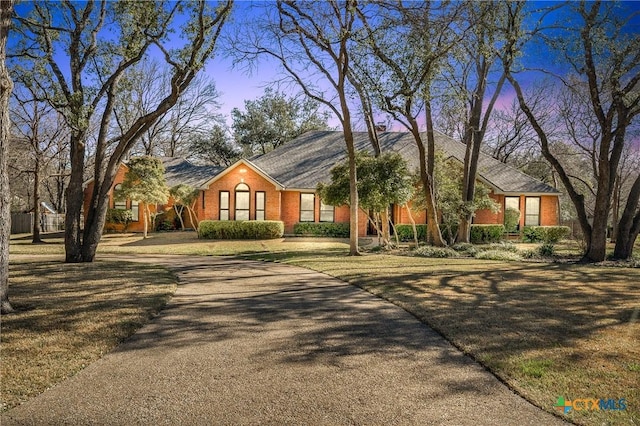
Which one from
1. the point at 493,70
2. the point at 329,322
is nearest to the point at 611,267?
the point at 493,70

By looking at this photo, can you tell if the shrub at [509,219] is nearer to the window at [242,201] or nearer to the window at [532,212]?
the window at [532,212]

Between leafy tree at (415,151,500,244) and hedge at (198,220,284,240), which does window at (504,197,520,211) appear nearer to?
leafy tree at (415,151,500,244)

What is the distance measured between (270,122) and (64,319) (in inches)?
1459

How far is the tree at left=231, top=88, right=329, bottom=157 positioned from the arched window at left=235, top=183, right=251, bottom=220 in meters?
16.3

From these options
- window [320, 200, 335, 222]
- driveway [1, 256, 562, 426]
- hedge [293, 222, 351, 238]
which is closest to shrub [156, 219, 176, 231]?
→ hedge [293, 222, 351, 238]

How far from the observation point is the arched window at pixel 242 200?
2598cm

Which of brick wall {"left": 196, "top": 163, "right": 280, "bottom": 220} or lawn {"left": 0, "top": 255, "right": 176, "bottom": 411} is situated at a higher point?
brick wall {"left": 196, "top": 163, "right": 280, "bottom": 220}

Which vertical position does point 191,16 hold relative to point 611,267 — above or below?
above

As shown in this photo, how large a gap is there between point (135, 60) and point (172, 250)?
28.9 feet

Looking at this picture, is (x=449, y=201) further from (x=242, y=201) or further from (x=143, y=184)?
(x=143, y=184)

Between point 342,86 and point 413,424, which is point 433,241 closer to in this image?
point 342,86

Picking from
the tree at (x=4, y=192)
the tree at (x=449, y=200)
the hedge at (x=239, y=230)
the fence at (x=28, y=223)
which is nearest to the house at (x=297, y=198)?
the hedge at (x=239, y=230)

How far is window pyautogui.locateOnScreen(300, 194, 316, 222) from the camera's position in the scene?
26219mm

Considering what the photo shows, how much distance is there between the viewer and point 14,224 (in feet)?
104
